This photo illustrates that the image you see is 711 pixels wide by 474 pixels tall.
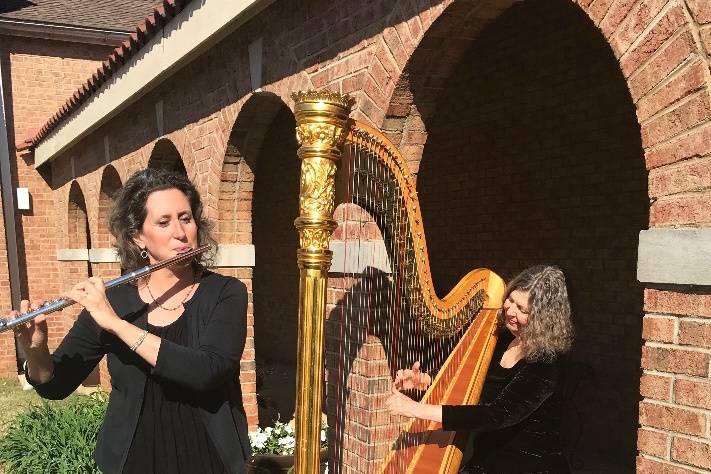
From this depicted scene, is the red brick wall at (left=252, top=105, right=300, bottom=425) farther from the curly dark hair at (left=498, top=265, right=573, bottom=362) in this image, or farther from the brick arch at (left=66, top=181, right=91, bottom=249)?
the curly dark hair at (left=498, top=265, right=573, bottom=362)

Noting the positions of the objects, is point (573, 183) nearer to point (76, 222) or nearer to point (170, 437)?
point (170, 437)

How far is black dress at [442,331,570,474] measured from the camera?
8.09ft

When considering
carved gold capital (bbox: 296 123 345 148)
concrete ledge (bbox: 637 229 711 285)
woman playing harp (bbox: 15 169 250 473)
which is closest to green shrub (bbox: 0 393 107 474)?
woman playing harp (bbox: 15 169 250 473)

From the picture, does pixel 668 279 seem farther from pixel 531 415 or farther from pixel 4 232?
pixel 4 232

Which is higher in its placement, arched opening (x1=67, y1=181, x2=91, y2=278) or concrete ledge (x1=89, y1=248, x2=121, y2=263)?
arched opening (x1=67, y1=181, x2=91, y2=278)

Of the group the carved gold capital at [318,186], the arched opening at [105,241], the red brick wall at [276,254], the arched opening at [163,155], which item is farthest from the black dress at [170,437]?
the red brick wall at [276,254]

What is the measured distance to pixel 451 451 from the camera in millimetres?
2615

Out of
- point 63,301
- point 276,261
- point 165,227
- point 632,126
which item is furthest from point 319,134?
point 276,261

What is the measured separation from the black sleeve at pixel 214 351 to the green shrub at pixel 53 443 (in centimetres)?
345

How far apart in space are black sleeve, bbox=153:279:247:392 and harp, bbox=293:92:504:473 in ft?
1.12

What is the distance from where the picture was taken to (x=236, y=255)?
18.0 feet

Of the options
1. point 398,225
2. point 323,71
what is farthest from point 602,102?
point 398,225

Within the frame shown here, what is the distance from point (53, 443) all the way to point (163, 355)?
12.9 ft

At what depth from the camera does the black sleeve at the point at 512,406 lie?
2445 mm
